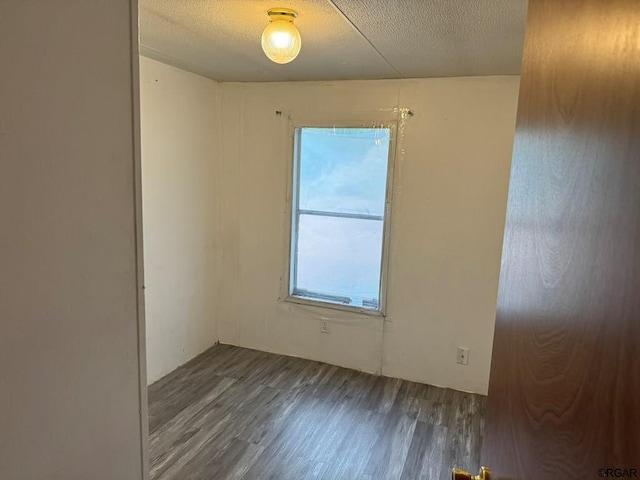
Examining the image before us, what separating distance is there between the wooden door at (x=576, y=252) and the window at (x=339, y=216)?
2.54m

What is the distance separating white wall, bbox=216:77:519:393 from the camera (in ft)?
10.0

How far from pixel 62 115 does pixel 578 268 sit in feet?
2.89

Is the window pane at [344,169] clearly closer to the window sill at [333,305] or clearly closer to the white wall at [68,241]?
the window sill at [333,305]

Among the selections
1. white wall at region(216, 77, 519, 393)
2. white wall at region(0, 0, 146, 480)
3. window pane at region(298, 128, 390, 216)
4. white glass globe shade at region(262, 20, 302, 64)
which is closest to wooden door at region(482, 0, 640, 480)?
white wall at region(0, 0, 146, 480)

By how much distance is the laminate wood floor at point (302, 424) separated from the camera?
2.38 m

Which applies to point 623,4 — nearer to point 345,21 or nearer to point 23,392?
point 23,392

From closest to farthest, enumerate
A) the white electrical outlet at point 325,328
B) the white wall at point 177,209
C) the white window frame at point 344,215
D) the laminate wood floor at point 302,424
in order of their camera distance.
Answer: the laminate wood floor at point 302,424 → the white wall at point 177,209 → the white window frame at point 344,215 → the white electrical outlet at point 325,328

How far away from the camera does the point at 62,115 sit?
0.81 metres

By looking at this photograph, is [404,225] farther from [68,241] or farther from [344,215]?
[68,241]

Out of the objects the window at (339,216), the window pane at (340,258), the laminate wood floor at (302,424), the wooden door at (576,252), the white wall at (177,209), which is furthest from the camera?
the window pane at (340,258)

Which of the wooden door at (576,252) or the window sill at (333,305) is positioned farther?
the window sill at (333,305)

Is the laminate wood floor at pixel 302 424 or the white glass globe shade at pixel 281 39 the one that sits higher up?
the white glass globe shade at pixel 281 39

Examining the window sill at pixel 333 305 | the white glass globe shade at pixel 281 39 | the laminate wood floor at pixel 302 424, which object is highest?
the white glass globe shade at pixel 281 39

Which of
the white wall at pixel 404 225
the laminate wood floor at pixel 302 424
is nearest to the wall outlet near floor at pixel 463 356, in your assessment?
the white wall at pixel 404 225
